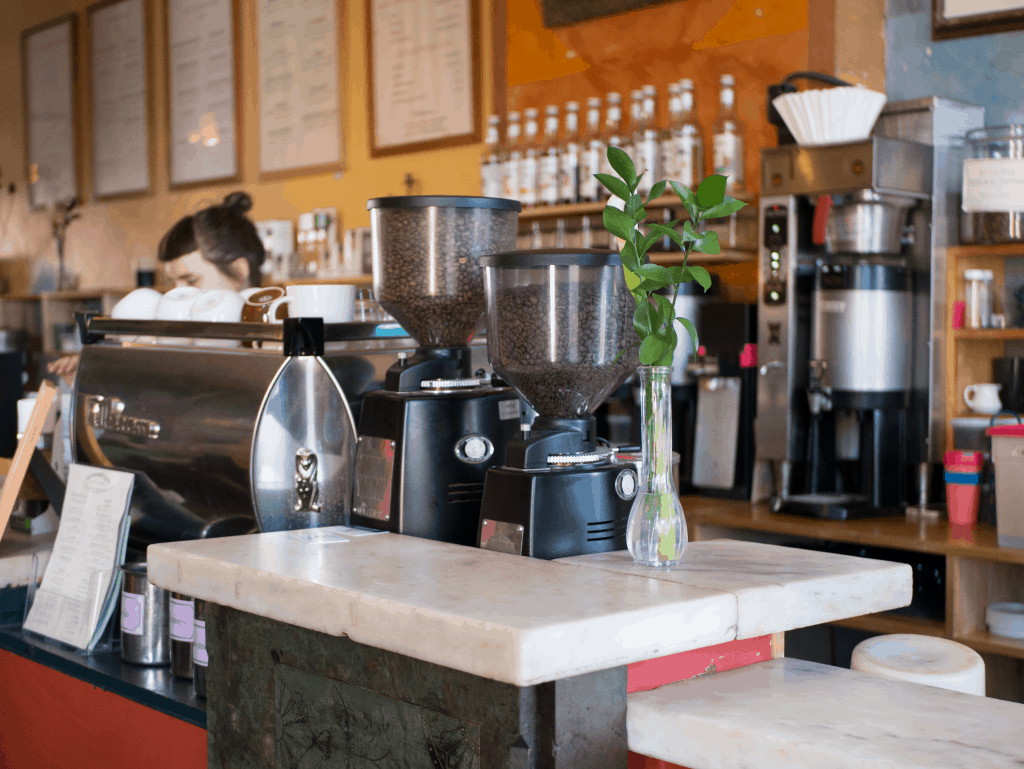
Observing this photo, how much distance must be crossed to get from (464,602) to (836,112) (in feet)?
7.73

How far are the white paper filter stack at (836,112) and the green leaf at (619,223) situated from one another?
1950 mm

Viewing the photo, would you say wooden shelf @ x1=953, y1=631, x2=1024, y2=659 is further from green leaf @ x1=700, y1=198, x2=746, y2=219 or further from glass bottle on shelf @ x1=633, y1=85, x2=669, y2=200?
green leaf @ x1=700, y1=198, x2=746, y2=219

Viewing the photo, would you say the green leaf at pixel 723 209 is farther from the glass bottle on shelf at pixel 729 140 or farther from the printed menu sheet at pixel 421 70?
the printed menu sheet at pixel 421 70

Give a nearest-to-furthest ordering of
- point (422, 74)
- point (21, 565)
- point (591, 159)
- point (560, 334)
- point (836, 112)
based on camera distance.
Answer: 1. point (560, 334)
2. point (21, 565)
3. point (836, 112)
4. point (591, 159)
5. point (422, 74)

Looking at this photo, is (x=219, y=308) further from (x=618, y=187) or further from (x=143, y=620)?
(x=618, y=187)

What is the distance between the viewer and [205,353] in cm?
188

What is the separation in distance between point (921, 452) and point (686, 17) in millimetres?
1677

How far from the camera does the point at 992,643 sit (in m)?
2.67

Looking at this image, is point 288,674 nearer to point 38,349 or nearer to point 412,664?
point 412,664

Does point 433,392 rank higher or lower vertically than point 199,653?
higher

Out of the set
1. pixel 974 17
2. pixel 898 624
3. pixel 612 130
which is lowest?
pixel 898 624

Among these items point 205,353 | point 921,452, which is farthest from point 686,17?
point 205,353

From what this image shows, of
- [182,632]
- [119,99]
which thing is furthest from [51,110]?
[182,632]

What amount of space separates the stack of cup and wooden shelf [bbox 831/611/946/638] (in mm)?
284
